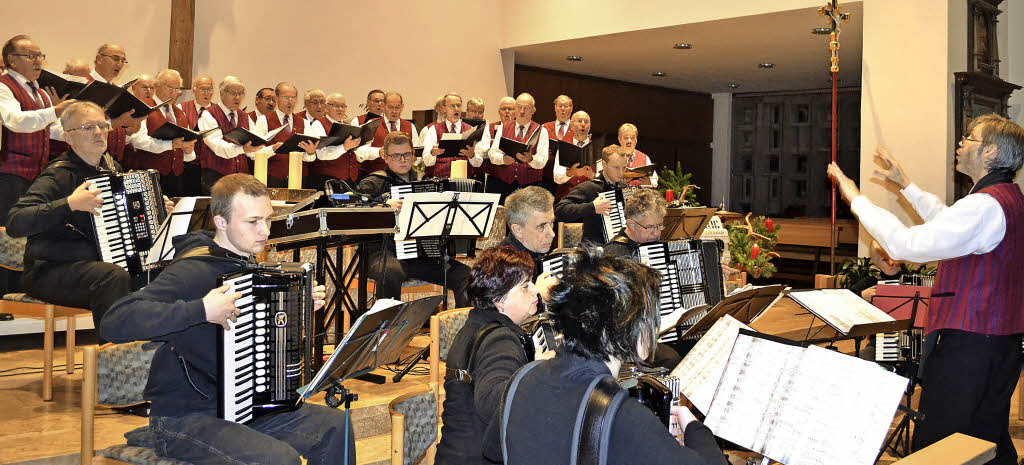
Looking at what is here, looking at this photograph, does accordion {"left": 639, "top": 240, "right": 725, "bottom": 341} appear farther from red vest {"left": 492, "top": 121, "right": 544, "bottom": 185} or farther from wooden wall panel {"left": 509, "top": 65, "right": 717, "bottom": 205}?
wooden wall panel {"left": 509, "top": 65, "right": 717, "bottom": 205}

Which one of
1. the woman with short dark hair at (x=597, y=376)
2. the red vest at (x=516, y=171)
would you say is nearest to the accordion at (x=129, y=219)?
the woman with short dark hair at (x=597, y=376)

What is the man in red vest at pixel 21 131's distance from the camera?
566 cm

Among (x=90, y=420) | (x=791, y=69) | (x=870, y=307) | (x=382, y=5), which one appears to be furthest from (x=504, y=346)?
(x=791, y=69)

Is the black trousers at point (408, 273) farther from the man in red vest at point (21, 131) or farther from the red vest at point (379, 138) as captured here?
the red vest at point (379, 138)

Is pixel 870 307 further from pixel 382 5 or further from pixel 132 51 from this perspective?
pixel 382 5

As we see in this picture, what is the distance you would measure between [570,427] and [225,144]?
5.84 m

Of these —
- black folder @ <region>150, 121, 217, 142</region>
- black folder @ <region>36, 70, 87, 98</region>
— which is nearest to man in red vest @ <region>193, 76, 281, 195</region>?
black folder @ <region>150, 121, 217, 142</region>

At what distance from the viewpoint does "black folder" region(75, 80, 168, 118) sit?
5469 mm

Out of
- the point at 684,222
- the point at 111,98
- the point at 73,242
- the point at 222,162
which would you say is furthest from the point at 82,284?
the point at 684,222

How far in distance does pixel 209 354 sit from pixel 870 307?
2.87 m

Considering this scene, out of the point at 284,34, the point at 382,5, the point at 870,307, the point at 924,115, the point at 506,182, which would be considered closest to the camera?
the point at 870,307

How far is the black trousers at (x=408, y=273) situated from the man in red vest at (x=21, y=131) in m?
2.23

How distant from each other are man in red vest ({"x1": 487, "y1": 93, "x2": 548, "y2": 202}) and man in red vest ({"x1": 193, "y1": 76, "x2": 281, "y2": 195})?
209cm

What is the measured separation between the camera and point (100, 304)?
14.3 feet
